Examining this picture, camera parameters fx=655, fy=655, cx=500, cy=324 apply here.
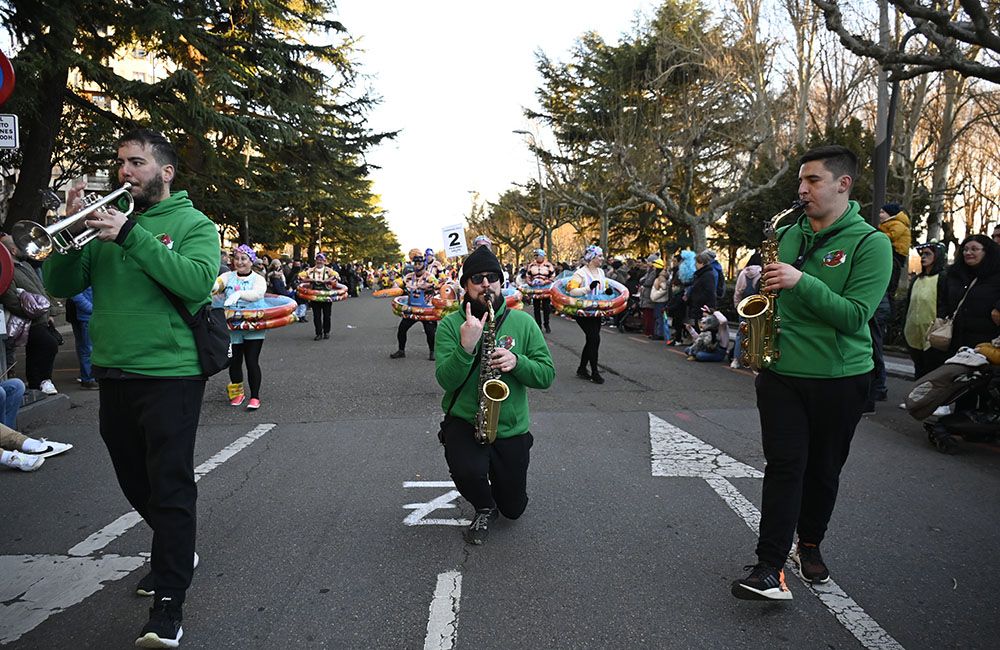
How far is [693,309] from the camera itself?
12.8 meters

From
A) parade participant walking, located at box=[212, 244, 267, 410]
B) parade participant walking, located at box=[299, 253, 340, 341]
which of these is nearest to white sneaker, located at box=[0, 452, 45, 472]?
parade participant walking, located at box=[212, 244, 267, 410]

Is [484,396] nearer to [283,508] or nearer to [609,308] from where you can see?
A: [283,508]

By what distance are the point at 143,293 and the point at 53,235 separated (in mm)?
381

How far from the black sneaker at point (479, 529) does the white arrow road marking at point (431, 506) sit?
23 centimetres

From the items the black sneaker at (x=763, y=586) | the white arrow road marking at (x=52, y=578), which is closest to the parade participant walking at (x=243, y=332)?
the white arrow road marking at (x=52, y=578)

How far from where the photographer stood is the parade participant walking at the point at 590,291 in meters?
9.20

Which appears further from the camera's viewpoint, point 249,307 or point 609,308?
point 609,308

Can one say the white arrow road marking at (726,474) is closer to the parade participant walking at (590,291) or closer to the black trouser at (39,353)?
the parade participant walking at (590,291)

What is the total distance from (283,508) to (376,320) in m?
16.7

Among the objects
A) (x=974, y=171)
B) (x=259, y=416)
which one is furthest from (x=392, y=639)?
(x=974, y=171)

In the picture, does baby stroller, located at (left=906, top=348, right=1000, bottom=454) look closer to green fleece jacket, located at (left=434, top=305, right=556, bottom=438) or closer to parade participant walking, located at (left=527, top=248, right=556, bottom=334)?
green fleece jacket, located at (left=434, top=305, right=556, bottom=438)

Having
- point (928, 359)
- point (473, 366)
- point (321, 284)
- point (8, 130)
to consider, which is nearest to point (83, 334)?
point (8, 130)

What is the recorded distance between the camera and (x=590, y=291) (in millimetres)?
9477

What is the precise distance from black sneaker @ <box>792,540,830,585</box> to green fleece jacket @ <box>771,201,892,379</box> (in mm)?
948
